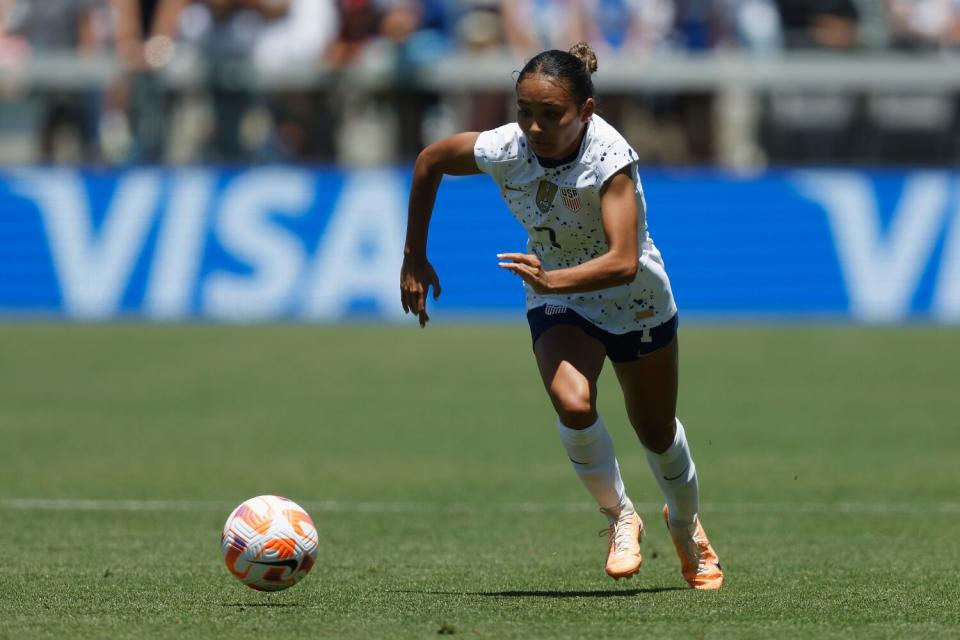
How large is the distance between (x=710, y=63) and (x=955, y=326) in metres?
5.04

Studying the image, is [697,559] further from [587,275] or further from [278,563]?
[278,563]

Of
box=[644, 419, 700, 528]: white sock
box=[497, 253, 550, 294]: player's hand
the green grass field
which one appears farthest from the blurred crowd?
box=[497, 253, 550, 294]: player's hand

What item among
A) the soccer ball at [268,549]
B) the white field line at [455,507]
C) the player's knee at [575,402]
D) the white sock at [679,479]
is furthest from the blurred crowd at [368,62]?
the soccer ball at [268,549]

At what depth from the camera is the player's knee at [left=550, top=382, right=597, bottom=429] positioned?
650 centimetres

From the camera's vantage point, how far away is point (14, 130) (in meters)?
22.8

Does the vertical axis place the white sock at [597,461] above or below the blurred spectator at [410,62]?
above

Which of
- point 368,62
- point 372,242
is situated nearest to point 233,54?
point 368,62

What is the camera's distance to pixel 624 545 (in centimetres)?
Result: 678

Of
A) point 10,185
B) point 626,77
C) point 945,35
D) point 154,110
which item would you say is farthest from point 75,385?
point 945,35

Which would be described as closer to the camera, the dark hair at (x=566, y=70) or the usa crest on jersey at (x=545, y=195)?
the dark hair at (x=566, y=70)

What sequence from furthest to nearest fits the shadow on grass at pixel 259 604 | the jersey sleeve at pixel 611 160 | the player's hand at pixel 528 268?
the jersey sleeve at pixel 611 160, the shadow on grass at pixel 259 604, the player's hand at pixel 528 268

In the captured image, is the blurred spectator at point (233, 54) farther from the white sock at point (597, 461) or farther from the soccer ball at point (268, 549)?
the soccer ball at point (268, 549)

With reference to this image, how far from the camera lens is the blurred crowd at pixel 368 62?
21828 millimetres

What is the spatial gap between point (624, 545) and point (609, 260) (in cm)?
129
